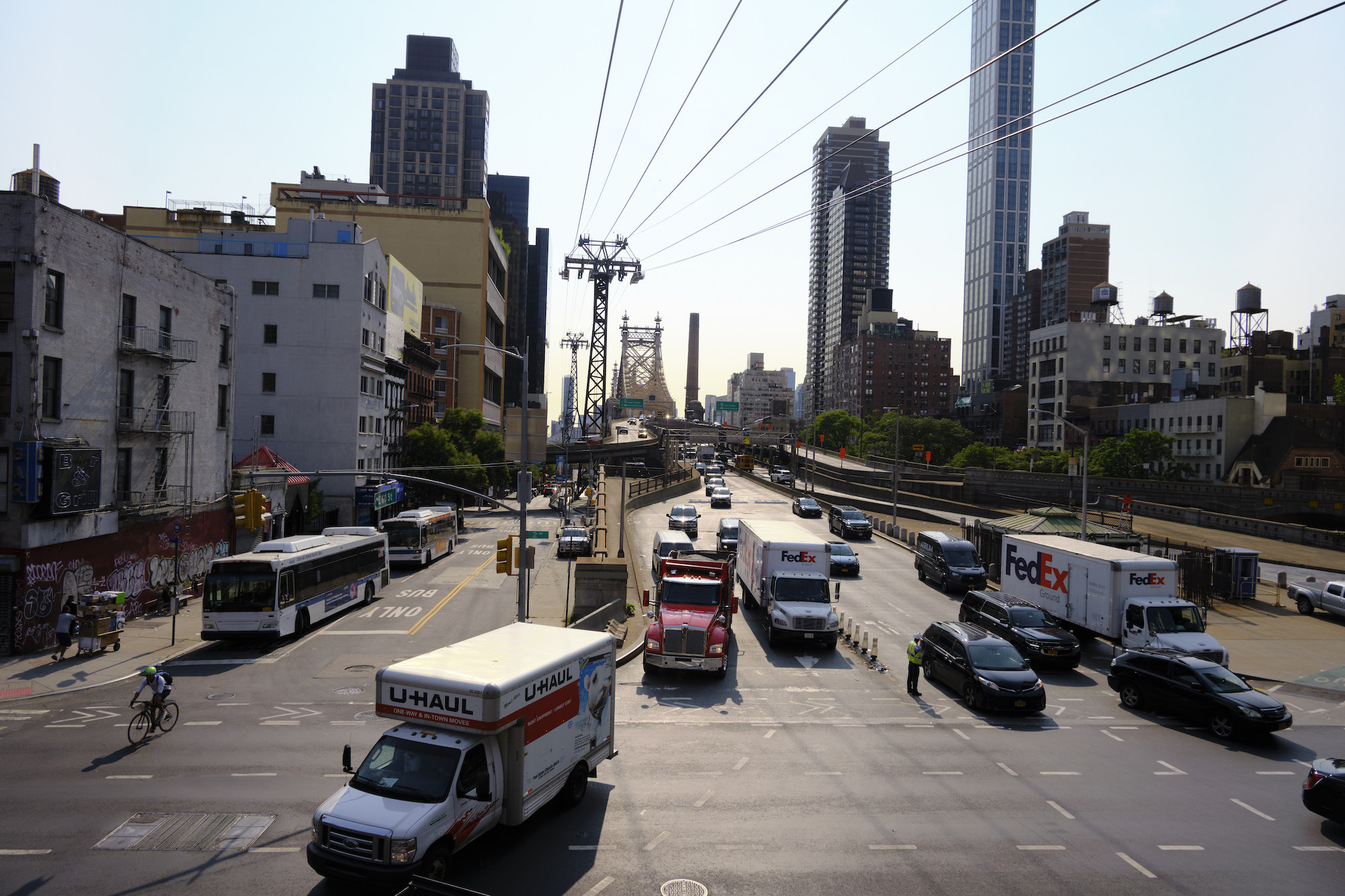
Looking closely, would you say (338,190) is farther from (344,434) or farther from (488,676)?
(488,676)

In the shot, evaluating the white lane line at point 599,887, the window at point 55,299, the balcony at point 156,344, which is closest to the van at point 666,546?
the balcony at point 156,344

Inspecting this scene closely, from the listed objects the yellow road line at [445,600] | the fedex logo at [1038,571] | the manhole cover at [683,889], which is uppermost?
the fedex logo at [1038,571]

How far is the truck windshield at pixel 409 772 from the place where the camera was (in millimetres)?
10094

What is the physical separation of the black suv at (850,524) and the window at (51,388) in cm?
4270

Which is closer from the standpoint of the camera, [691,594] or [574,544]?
[691,594]

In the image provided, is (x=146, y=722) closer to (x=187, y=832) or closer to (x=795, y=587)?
(x=187, y=832)

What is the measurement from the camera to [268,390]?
2066 inches

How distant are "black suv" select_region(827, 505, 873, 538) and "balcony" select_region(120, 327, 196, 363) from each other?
128 feet

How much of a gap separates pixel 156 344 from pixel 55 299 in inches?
224

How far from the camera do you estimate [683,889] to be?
10.2 meters

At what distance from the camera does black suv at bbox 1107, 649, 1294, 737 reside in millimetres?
17141

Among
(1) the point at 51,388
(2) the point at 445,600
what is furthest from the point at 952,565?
(1) the point at 51,388

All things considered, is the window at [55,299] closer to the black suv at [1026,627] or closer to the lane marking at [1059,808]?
the lane marking at [1059,808]

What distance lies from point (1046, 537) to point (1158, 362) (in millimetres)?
103688
